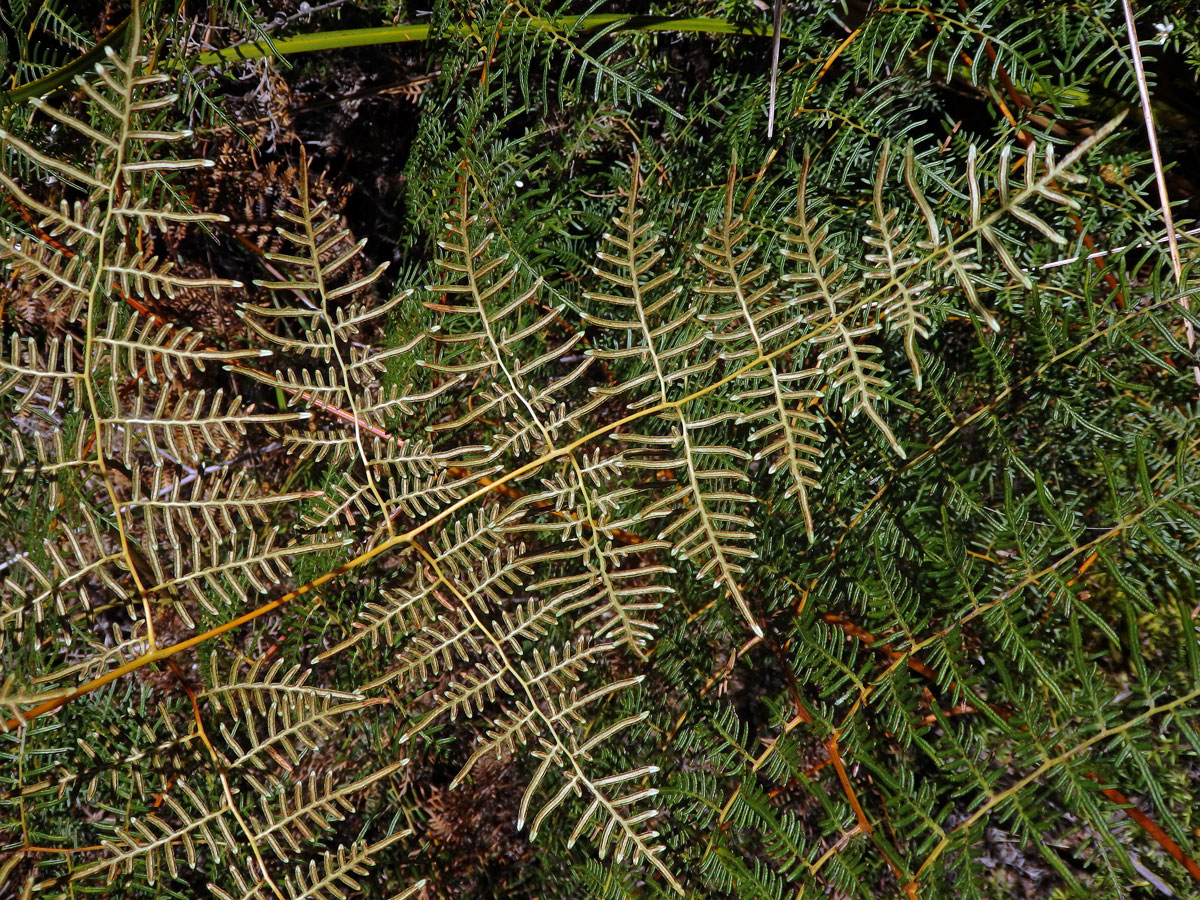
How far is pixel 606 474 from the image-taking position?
562mm

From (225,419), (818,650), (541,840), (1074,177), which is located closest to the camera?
(1074,177)

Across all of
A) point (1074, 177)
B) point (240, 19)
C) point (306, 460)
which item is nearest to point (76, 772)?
point (306, 460)

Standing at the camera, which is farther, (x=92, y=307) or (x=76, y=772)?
(x=76, y=772)

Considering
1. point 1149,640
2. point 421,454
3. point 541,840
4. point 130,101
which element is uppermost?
point 130,101

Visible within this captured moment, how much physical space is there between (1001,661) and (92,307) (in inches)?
26.7

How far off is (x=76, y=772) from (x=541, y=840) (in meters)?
0.43

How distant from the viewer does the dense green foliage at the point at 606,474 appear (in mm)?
540

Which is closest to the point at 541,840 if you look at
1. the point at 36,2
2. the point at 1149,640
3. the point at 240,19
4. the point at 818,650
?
the point at 818,650

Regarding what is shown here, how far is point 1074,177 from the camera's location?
419 mm

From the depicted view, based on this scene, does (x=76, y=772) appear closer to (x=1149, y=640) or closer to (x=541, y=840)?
(x=541, y=840)

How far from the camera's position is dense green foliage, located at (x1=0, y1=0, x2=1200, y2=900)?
1.77 ft

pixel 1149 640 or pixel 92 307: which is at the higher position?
pixel 92 307

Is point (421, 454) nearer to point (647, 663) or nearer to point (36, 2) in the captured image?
point (647, 663)

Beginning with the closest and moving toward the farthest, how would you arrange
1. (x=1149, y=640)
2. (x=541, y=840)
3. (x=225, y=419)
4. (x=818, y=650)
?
(x=225, y=419), (x=818, y=650), (x=541, y=840), (x=1149, y=640)
